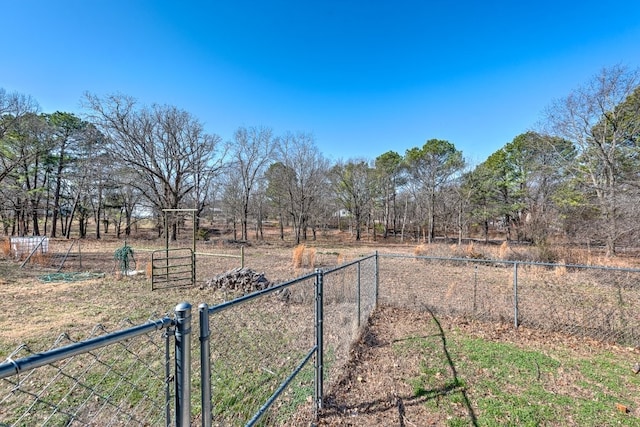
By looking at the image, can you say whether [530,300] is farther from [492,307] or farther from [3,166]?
[3,166]

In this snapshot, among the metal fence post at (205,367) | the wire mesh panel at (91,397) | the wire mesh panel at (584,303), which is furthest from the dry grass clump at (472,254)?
the metal fence post at (205,367)

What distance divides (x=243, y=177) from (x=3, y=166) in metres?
15.3

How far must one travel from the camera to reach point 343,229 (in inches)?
1576

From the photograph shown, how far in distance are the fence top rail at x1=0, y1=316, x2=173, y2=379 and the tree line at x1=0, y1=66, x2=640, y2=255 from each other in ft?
44.5

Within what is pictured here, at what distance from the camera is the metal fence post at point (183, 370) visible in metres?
1.23

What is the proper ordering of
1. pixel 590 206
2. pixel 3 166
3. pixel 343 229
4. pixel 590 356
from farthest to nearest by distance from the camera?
1. pixel 343 229
2. pixel 3 166
3. pixel 590 206
4. pixel 590 356

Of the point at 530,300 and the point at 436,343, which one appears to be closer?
the point at 436,343

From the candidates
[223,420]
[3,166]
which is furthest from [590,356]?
[3,166]

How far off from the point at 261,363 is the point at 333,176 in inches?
1057

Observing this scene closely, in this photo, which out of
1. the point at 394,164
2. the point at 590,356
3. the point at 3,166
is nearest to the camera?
the point at 590,356

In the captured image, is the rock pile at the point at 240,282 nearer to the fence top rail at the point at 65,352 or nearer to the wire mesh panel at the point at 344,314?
the wire mesh panel at the point at 344,314

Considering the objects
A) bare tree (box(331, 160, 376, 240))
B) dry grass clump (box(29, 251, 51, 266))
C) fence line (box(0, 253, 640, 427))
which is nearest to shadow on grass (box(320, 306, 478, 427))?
fence line (box(0, 253, 640, 427))

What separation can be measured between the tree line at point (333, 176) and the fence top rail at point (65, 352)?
44.5 feet

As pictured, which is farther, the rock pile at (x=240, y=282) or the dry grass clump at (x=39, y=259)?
the dry grass clump at (x=39, y=259)
